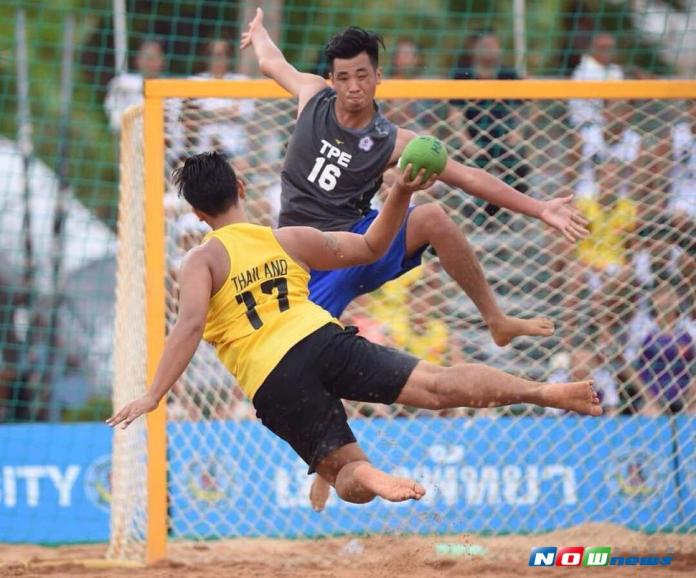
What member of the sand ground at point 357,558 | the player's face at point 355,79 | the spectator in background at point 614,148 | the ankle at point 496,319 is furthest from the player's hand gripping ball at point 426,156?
the spectator in background at point 614,148

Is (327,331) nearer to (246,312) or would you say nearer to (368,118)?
(246,312)

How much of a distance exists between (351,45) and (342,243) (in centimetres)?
111

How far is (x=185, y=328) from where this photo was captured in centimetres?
521

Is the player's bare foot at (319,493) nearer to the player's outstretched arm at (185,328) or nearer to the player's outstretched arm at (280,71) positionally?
the player's outstretched arm at (185,328)

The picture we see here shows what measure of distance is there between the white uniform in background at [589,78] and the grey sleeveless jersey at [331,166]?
2420 millimetres

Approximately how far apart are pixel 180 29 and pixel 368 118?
18.6 feet

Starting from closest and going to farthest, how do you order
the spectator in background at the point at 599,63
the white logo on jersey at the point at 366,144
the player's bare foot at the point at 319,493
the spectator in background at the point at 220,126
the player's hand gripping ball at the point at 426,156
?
the player's hand gripping ball at the point at 426,156 → the white logo on jersey at the point at 366,144 → the player's bare foot at the point at 319,493 → the spectator in background at the point at 220,126 → the spectator in background at the point at 599,63

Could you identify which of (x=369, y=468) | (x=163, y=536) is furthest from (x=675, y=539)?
(x=369, y=468)

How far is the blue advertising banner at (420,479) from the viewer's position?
869 cm

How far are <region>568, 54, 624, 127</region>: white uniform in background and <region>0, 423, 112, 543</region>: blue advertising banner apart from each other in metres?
4.19

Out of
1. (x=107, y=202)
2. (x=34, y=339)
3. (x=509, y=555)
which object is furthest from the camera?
(x=107, y=202)

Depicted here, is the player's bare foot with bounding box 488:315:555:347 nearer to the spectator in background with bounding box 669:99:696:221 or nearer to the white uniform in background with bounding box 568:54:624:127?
the white uniform in background with bounding box 568:54:624:127

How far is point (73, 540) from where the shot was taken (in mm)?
9469

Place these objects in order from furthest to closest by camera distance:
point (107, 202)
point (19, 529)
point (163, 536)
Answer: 1. point (107, 202)
2. point (19, 529)
3. point (163, 536)
